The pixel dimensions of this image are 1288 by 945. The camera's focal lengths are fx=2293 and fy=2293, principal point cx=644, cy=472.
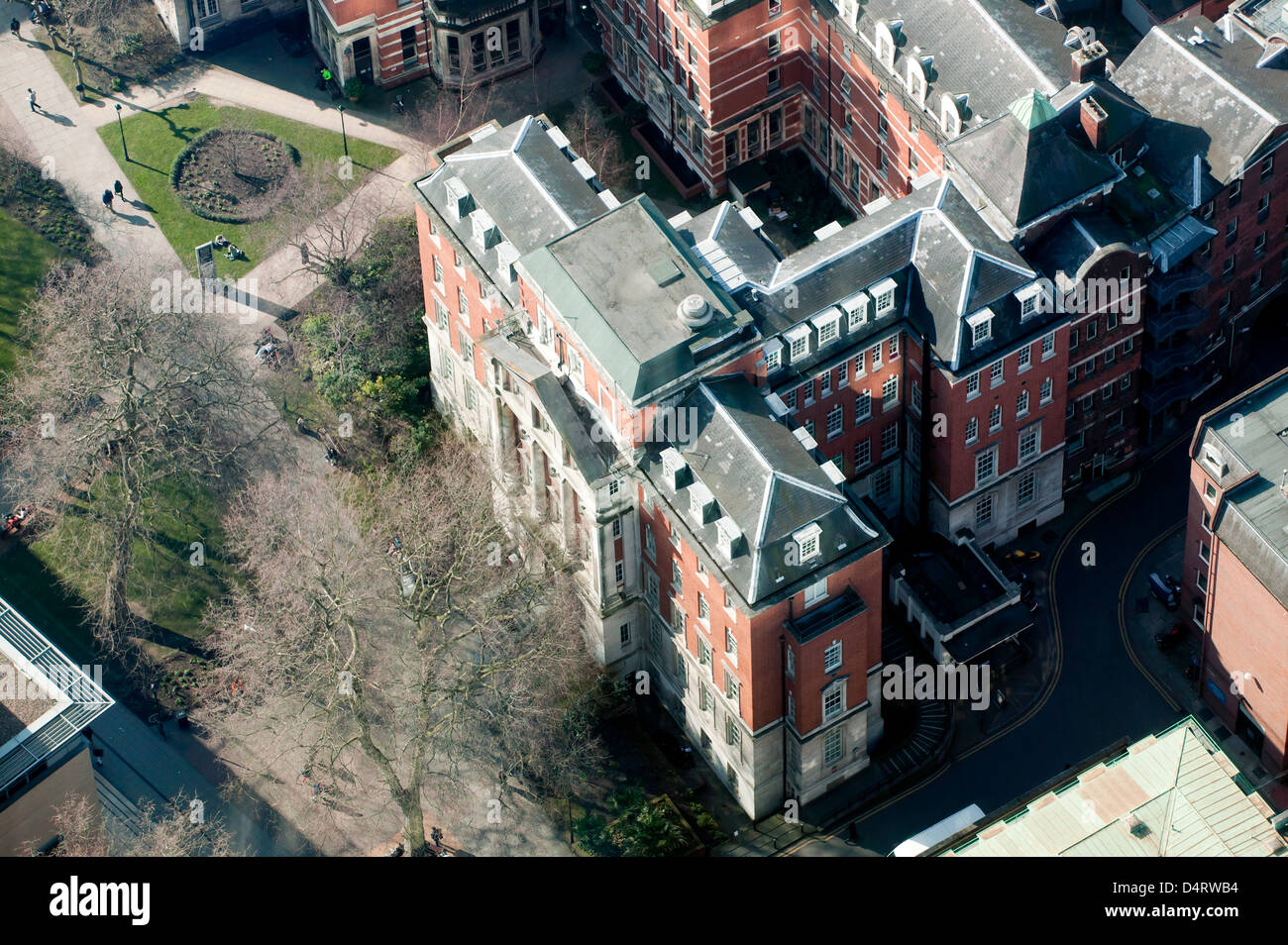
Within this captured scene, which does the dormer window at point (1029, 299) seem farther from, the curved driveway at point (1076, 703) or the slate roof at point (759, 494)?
the curved driveway at point (1076, 703)

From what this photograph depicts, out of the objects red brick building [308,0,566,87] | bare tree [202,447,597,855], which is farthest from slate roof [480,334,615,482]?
red brick building [308,0,566,87]

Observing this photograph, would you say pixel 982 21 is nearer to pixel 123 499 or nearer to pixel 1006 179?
pixel 1006 179

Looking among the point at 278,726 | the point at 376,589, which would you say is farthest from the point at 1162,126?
the point at 278,726

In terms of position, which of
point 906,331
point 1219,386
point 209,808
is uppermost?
point 906,331

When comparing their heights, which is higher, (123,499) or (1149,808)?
(123,499)

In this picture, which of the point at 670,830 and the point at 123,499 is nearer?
the point at 670,830

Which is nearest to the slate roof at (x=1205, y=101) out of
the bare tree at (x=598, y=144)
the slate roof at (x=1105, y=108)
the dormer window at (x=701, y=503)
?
the slate roof at (x=1105, y=108)

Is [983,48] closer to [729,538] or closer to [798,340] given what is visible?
[798,340]
